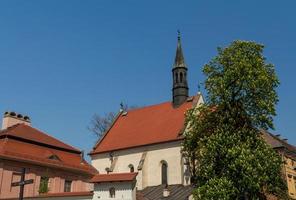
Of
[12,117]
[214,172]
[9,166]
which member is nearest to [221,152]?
[214,172]

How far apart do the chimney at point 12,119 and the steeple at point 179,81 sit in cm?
1802

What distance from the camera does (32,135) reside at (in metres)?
39.5

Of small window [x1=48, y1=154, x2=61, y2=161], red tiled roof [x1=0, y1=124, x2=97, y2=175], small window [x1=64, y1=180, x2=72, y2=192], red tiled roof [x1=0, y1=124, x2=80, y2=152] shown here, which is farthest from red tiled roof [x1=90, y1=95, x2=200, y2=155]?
small window [x1=48, y1=154, x2=61, y2=161]

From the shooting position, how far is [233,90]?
27.0m

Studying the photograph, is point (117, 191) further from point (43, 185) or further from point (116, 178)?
point (43, 185)

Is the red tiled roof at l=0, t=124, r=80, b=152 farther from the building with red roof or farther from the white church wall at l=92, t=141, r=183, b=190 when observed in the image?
the white church wall at l=92, t=141, r=183, b=190

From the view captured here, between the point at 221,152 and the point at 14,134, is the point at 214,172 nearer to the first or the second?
the point at 221,152

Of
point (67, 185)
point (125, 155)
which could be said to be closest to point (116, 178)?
point (67, 185)

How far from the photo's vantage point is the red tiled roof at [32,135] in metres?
37.4

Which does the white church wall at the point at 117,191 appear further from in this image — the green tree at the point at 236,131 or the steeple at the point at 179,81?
the steeple at the point at 179,81

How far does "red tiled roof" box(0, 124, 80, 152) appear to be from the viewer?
123 feet

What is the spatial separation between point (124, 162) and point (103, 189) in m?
13.8

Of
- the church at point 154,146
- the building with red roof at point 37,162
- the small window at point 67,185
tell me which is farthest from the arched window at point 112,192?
the small window at point 67,185

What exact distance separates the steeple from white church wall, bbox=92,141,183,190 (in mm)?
6462
